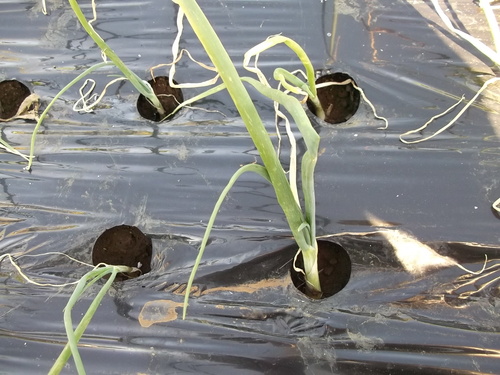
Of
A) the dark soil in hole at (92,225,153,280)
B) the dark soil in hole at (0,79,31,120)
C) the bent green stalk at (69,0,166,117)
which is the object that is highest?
the bent green stalk at (69,0,166,117)

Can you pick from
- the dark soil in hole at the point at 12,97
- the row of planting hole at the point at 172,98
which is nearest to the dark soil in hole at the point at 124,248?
the row of planting hole at the point at 172,98

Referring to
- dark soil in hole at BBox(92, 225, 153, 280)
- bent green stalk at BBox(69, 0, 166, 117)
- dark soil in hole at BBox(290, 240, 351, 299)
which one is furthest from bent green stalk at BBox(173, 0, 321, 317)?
dark soil in hole at BBox(92, 225, 153, 280)

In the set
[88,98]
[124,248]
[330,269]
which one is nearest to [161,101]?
[88,98]

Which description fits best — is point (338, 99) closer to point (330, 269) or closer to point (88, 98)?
point (330, 269)

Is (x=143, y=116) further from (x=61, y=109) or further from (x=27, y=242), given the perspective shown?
(x=27, y=242)

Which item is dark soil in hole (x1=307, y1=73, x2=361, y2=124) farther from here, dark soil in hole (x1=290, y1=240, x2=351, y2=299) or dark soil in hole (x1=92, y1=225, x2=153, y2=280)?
dark soil in hole (x1=92, y1=225, x2=153, y2=280)
